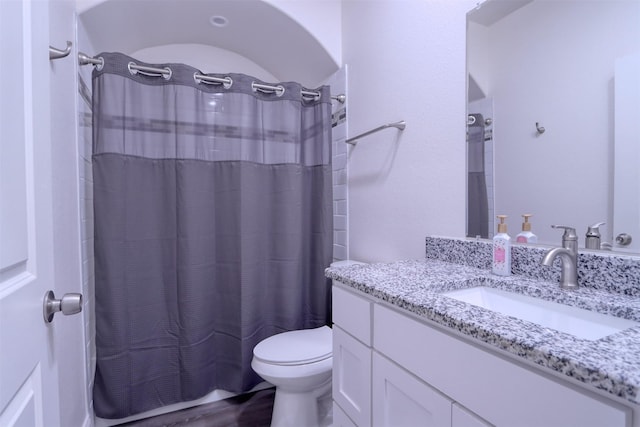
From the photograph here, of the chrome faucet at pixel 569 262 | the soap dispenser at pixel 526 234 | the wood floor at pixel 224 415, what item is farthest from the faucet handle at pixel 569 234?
the wood floor at pixel 224 415

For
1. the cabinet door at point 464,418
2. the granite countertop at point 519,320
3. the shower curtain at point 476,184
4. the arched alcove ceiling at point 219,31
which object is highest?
the arched alcove ceiling at point 219,31

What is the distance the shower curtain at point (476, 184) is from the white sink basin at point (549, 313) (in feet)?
0.94

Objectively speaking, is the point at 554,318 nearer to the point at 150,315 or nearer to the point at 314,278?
the point at 314,278

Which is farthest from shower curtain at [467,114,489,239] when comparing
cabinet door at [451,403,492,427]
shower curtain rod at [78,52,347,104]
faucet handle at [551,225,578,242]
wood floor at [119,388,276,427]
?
wood floor at [119,388,276,427]

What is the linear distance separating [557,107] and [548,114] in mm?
30

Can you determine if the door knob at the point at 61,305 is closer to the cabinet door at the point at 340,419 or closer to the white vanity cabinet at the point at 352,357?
the white vanity cabinet at the point at 352,357

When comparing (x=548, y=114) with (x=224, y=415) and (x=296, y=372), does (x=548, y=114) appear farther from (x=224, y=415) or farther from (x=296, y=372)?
(x=224, y=415)

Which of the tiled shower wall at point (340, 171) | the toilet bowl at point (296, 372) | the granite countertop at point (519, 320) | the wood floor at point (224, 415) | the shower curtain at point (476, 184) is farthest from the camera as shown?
the tiled shower wall at point (340, 171)

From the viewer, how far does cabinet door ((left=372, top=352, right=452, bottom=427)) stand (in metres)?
0.66

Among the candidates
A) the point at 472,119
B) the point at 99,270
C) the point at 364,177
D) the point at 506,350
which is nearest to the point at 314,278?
the point at 364,177

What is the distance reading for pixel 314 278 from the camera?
6.45 ft

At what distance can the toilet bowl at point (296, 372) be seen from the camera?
1.33m

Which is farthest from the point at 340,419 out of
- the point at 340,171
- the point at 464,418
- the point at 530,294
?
the point at 340,171

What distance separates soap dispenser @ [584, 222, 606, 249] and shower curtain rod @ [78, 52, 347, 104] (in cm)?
149
